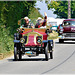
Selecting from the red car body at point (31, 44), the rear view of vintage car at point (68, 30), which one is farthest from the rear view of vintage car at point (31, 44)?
the rear view of vintage car at point (68, 30)

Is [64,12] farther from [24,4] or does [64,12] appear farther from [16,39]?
[16,39]

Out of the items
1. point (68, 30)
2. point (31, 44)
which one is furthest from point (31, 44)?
point (68, 30)

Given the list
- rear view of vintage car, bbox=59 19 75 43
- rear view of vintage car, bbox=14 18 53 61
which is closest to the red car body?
rear view of vintage car, bbox=14 18 53 61

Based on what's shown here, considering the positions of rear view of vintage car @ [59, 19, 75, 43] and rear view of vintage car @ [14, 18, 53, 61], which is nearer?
rear view of vintage car @ [14, 18, 53, 61]

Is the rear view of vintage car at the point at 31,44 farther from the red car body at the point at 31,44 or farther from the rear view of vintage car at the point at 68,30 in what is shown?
the rear view of vintage car at the point at 68,30

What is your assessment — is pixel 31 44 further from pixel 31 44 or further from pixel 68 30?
pixel 68 30

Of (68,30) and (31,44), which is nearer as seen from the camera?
(31,44)

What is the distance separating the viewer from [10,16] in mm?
30938

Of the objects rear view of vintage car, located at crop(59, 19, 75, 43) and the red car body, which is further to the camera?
rear view of vintage car, located at crop(59, 19, 75, 43)

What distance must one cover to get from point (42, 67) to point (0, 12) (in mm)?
15423

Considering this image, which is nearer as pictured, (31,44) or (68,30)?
(31,44)

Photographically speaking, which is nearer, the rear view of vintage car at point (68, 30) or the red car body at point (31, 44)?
the red car body at point (31, 44)

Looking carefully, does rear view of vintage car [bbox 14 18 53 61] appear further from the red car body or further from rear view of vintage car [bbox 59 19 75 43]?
rear view of vintage car [bbox 59 19 75 43]

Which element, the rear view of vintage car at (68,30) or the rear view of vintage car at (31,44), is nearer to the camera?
the rear view of vintage car at (31,44)
